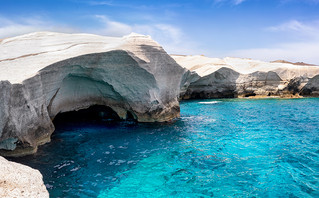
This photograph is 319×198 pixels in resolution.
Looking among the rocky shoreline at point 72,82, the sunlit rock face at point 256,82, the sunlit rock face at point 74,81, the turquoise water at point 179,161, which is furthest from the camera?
the sunlit rock face at point 256,82

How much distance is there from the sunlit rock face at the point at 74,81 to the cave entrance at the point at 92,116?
1500mm

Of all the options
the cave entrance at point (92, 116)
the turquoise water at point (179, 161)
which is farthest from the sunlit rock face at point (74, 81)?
the cave entrance at point (92, 116)

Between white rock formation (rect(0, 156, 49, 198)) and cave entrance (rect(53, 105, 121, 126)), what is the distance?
12961 mm

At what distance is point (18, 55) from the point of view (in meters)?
13.1

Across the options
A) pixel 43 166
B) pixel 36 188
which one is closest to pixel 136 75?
pixel 43 166

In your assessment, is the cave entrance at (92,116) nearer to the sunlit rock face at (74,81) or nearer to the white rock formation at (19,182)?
the sunlit rock face at (74,81)

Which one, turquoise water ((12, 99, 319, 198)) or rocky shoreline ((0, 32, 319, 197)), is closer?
turquoise water ((12, 99, 319, 198))

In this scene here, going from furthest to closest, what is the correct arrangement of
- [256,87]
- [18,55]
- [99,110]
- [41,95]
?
[256,87] → [99,110] → [18,55] → [41,95]

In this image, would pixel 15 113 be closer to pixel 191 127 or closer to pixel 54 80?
pixel 54 80

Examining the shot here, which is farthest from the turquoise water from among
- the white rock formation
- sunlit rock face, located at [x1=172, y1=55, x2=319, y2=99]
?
sunlit rock face, located at [x1=172, y1=55, x2=319, y2=99]

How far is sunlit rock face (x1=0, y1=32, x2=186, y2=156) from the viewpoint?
950 cm

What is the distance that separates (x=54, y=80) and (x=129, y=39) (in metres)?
5.70

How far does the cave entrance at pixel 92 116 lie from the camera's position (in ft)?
58.4

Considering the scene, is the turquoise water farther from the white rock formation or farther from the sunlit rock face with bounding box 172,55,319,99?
the sunlit rock face with bounding box 172,55,319,99
